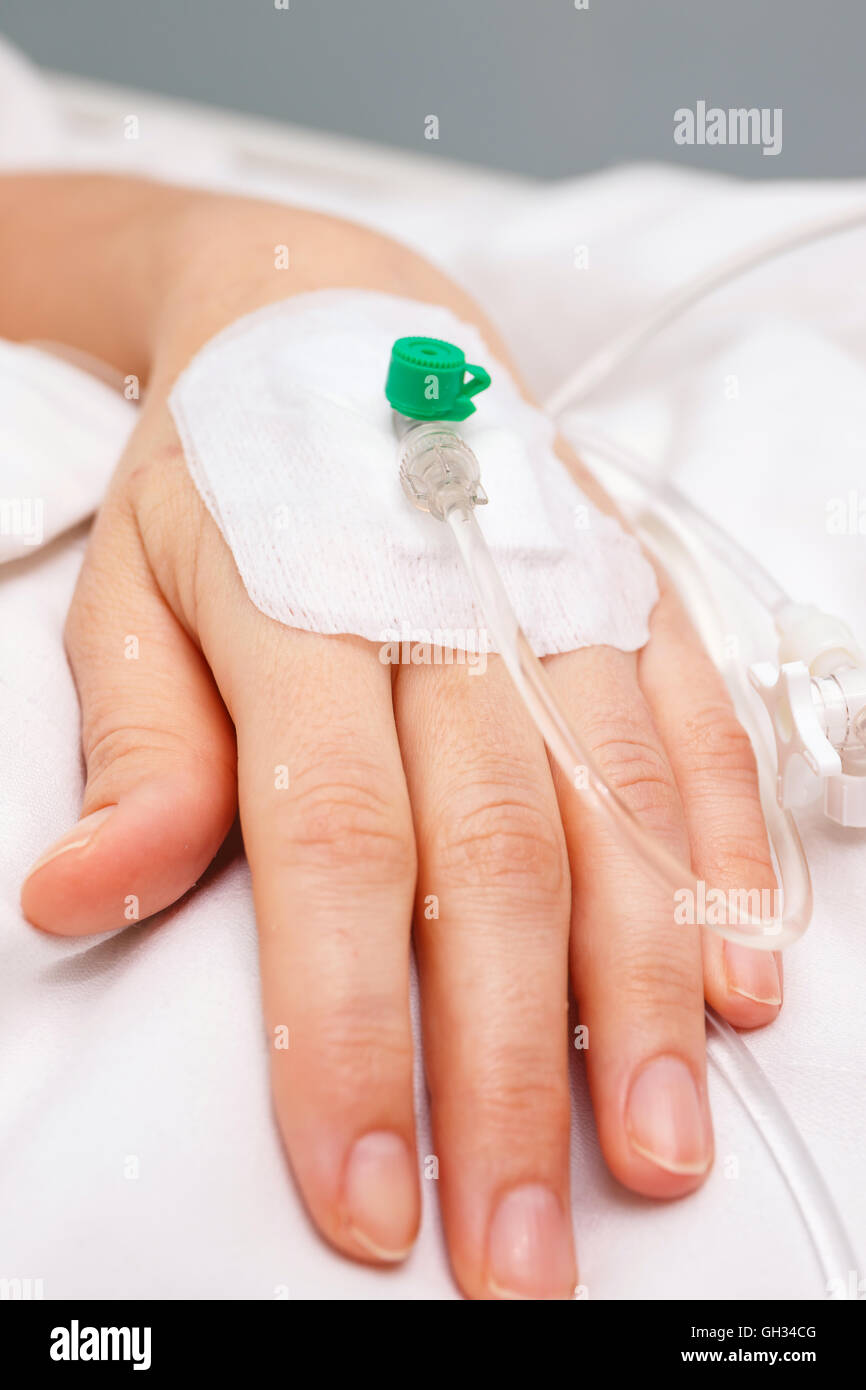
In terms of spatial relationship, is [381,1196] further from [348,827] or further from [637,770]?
[637,770]

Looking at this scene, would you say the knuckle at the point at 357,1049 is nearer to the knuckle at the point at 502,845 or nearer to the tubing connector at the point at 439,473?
the knuckle at the point at 502,845

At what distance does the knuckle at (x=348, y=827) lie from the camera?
1.83 feet

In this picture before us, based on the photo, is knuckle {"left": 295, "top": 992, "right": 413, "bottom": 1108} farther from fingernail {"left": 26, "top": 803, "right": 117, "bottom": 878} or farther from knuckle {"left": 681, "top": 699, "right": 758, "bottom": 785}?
knuckle {"left": 681, "top": 699, "right": 758, "bottom": 785}

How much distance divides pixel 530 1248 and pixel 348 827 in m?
0.21

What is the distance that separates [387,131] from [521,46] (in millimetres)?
313

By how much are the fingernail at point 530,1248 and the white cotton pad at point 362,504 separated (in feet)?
1.00

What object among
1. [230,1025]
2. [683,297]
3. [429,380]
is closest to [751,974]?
[230,1025]

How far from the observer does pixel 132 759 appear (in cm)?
62

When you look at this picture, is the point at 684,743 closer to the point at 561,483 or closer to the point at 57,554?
the point at 561,483

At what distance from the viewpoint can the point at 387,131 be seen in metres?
2.12

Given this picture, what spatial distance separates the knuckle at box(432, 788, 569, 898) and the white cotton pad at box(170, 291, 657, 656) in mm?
107
